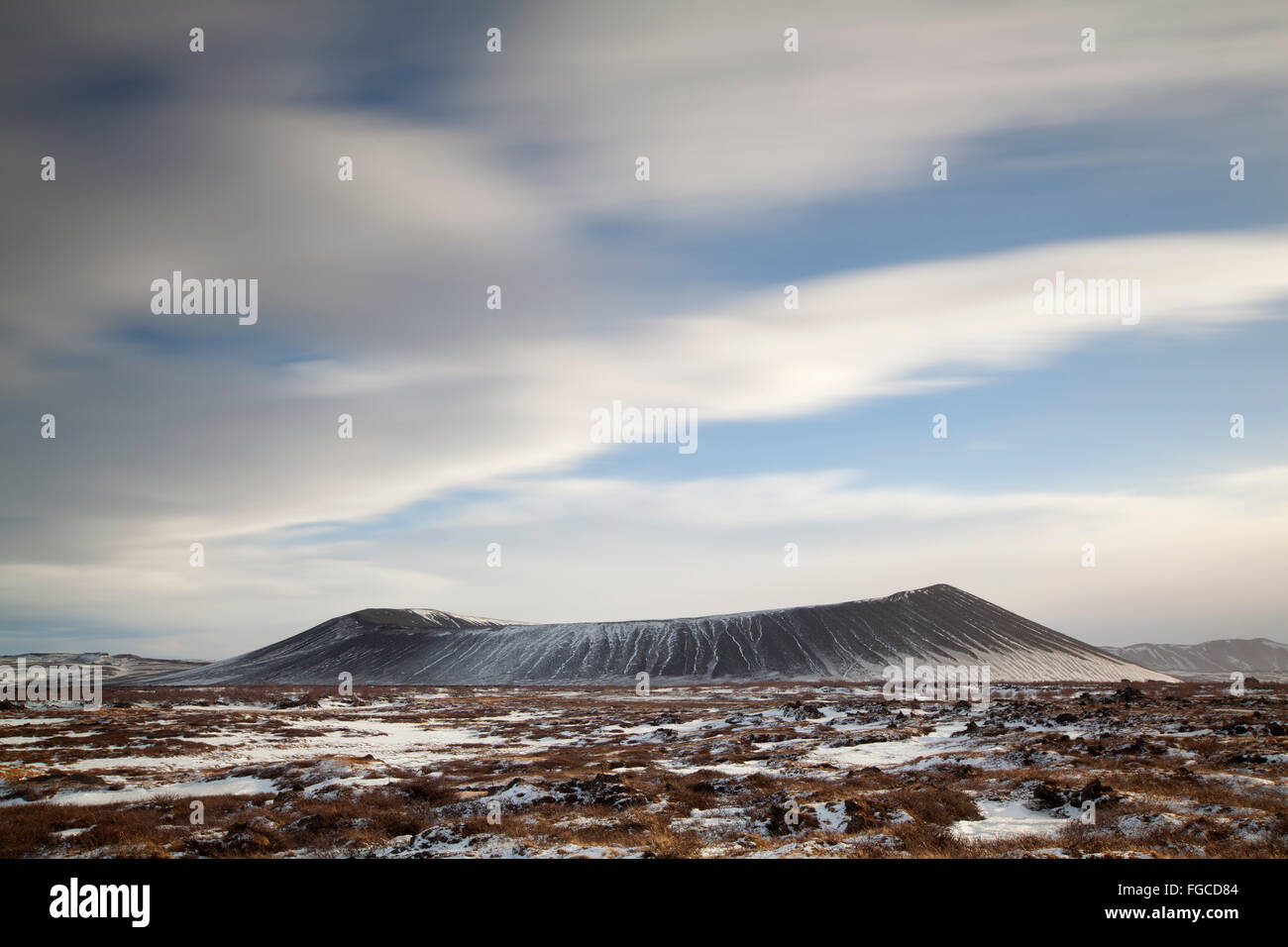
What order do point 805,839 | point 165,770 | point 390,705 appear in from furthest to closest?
point 390,705 → point 165,770 → point 805,839
